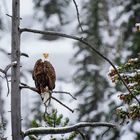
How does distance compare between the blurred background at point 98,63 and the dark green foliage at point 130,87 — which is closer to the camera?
the dark green foliage at point 130,87

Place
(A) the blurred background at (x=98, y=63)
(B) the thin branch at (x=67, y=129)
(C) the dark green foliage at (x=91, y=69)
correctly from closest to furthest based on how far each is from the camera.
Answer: (B) the thin branch at (x=67, y=129)
(A) the blurred background at (x=98, y=63)
(C) the dark green foliage at (x=91, y=69)

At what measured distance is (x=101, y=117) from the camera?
26.7 meters

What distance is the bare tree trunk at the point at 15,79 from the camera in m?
3.50

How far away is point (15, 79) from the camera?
3.55 meters

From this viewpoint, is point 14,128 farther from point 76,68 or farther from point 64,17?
point 64,17

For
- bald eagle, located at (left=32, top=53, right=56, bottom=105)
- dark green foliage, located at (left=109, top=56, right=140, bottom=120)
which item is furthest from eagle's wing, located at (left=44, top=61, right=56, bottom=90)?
dark green foliage, located at (left=109, top=56, right=140, bottom=120)

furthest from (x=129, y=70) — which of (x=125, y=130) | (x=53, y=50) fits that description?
(x=53, y=50)

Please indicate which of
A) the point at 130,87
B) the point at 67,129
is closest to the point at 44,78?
the point at 67,129

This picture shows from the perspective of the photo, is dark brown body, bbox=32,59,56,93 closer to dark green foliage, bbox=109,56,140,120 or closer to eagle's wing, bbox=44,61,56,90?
eagle's wing, bbox=44,61,56,90

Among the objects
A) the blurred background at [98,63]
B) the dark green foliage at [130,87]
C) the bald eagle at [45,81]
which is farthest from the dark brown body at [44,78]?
the blurred background at [98,63]

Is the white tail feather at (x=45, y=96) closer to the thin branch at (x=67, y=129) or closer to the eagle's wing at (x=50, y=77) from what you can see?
the eagle's wing at (x=50, y=77)

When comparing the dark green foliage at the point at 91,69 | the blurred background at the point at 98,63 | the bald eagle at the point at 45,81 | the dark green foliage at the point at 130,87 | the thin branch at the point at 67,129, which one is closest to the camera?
the thin branch at the point at 67,129

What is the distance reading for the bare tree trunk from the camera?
138 inches

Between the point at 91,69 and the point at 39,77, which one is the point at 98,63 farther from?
the point at 39,77
